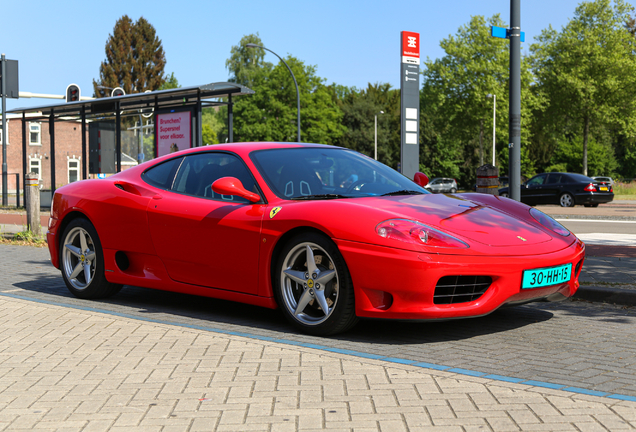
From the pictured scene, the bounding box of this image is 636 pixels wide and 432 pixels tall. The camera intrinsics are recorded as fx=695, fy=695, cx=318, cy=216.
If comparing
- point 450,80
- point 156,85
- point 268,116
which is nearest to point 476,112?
point 450,80

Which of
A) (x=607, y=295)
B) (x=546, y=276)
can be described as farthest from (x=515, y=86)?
(x=546, y=276)

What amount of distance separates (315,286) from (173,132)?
12.9 meters

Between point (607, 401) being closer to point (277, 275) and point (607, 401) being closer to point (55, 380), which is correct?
point (277, 275)

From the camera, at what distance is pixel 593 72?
1763 inches

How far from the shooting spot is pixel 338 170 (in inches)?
216

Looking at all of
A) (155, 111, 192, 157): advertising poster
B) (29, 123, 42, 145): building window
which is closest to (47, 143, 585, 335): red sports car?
(155, 111, 192, 157): advertising poster

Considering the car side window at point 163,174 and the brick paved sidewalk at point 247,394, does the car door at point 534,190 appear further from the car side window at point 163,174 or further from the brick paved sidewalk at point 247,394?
the brick paved sidewalk at point 247,394

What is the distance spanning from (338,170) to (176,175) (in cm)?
141

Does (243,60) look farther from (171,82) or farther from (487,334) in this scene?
(487,334)

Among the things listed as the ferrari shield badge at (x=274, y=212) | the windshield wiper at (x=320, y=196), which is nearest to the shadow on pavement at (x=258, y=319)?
the ferrari shield badge at (x=274, y=212)

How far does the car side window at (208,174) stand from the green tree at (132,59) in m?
68.9

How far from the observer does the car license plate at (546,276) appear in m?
4.52

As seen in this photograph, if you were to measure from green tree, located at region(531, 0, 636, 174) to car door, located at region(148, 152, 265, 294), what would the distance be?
42.6 meters

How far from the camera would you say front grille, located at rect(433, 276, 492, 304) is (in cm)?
435
